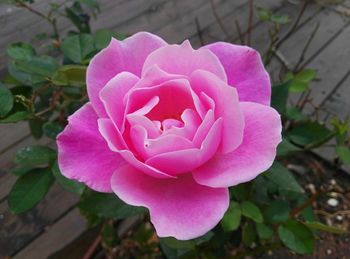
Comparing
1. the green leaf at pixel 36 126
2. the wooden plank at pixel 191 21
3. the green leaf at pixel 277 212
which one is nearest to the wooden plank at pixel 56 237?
the green leaf at pixel 36 126

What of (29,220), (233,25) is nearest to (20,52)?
(29,220)

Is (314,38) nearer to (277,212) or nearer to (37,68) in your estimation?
(277,212)

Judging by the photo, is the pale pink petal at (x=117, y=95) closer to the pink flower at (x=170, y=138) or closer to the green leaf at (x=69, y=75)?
the pink flower at (x=170, y=138)

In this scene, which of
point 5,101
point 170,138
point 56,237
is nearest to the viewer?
point 170,138

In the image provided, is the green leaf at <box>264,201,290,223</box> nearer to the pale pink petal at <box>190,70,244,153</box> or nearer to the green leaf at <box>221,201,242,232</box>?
the green leaf at <box>221,201,242,232</box>

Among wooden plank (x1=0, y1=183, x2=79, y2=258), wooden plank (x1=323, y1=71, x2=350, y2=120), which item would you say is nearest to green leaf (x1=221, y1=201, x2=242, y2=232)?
wooden plank (x1=0, y1=183, x2=79, y2=258)
